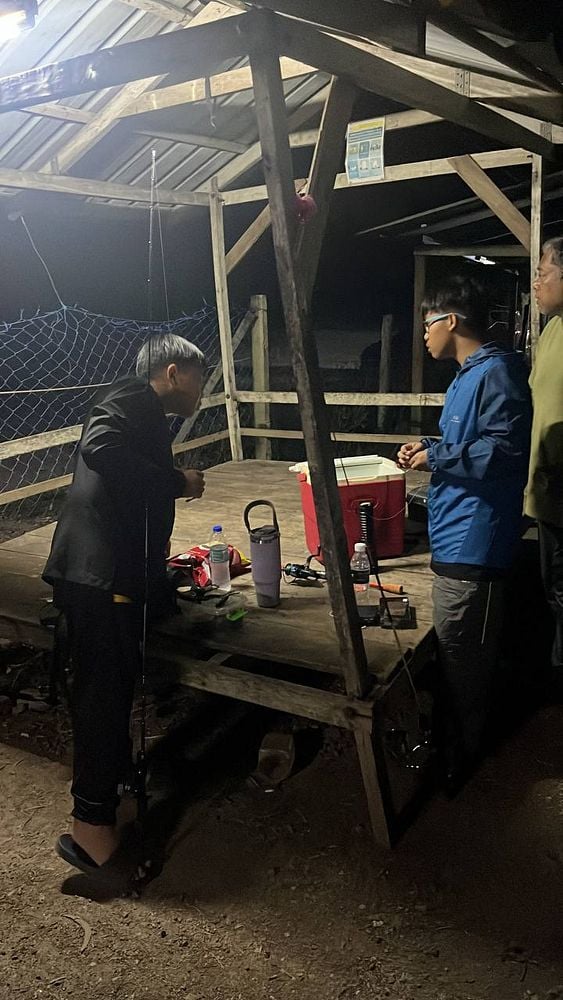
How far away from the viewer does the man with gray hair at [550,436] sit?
2.99m

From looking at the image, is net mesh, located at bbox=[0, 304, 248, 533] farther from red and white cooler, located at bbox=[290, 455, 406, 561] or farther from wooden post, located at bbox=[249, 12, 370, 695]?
wooden post, located at bbox=[249, 12, 370, 695]

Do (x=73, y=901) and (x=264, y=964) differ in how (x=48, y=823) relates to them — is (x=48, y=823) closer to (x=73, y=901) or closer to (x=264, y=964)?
(x=73, y=901)

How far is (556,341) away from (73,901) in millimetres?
2944

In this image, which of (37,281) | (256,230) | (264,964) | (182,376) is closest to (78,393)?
(37,281)

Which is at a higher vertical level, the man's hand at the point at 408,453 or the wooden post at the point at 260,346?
the wooden post at the point at 260,346

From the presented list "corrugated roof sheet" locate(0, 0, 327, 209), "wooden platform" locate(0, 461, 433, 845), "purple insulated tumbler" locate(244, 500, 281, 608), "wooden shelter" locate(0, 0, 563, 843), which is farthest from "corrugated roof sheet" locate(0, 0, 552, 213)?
"wooden platform" locate(0, 461, 433, 845)

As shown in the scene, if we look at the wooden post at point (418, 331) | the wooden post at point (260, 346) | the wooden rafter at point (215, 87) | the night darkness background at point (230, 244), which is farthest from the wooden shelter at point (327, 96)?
the wooden post at point (418, 331)

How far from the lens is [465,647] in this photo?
285 cm

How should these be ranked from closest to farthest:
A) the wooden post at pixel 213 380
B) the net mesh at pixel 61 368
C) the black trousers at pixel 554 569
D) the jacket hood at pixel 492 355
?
1. the jacket hood at pixel 492 355
2. the black trousers at pixel 554 569
3. the wooden post at pixel 213 380
4. the net mesh at pixel 61 368

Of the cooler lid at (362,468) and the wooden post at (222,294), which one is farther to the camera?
the wooden post at (222,294)

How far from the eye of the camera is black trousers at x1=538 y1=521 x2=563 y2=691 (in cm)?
312

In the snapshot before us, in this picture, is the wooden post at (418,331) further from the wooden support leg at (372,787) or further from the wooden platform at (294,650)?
the wooden support leg at (372,787)

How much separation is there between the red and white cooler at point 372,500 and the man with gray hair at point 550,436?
77 cm

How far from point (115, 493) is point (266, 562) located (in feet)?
2.99
